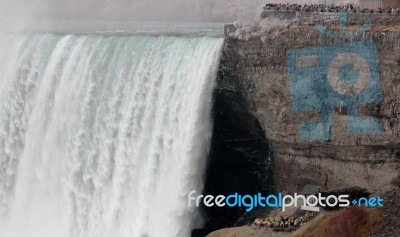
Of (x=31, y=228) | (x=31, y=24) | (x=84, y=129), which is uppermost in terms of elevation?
(x=31, y=24)

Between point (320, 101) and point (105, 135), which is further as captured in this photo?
point (105, 135)

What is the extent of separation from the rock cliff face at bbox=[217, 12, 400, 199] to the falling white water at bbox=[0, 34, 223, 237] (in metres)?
1.84

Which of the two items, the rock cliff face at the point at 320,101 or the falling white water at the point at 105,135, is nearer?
the rock cliff face at the point at 320,101

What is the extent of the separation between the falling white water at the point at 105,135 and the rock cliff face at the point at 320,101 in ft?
6.03

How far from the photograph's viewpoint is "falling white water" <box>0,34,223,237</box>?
47.6m

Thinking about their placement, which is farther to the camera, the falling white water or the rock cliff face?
the falling white water

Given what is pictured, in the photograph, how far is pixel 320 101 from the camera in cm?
4450

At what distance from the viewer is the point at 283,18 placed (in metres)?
46.8

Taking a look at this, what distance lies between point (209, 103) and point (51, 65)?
40.7ft

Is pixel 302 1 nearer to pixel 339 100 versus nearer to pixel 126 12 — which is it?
pixel 126 12

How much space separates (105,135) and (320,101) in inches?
454

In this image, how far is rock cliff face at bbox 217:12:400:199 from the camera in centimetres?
4219

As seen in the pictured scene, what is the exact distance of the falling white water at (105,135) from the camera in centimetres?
4762

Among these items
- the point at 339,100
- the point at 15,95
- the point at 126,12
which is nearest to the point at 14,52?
the point at 15,95
